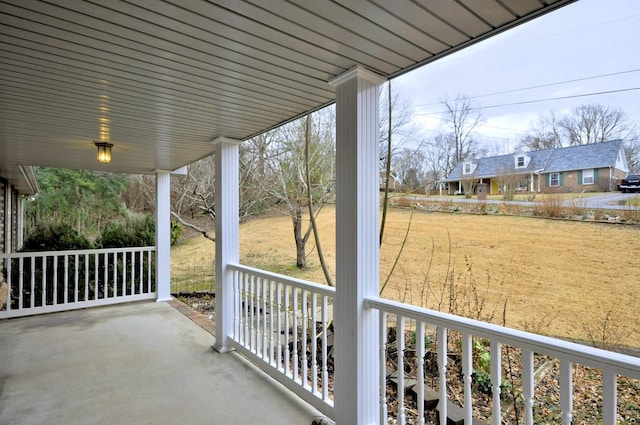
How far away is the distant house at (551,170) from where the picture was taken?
7.72 ft

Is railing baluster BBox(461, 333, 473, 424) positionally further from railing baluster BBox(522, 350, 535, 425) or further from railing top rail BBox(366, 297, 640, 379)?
railing baluster BBox(522, 350, 535, 425)

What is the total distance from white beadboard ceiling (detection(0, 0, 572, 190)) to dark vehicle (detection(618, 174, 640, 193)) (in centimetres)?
153

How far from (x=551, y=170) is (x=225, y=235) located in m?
3.18

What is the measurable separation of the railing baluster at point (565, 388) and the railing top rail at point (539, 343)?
5 cm

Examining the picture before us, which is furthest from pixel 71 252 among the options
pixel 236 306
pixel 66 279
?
pixel 236 306

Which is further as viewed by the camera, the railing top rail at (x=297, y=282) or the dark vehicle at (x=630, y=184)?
the railing top rail at (x=297, y=282)

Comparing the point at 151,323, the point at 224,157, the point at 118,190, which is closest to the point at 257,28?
the point at 224,157

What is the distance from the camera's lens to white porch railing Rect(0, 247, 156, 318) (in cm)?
507

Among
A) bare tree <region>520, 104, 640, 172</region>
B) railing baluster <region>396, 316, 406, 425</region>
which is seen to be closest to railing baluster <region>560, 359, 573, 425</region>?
railing baluster <region>396, 316, 406, 425</region>

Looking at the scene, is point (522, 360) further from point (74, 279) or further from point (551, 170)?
point (74, 279)

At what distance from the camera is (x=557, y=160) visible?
2736 millimetres

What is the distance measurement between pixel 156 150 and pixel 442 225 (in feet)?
12.2

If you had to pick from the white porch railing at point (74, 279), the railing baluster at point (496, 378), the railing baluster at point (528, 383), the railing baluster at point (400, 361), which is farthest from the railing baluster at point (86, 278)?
the railing baluster at point (528, 383)

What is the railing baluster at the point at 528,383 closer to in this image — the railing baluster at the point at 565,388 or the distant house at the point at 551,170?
the railing baluster at the point at 565,388
